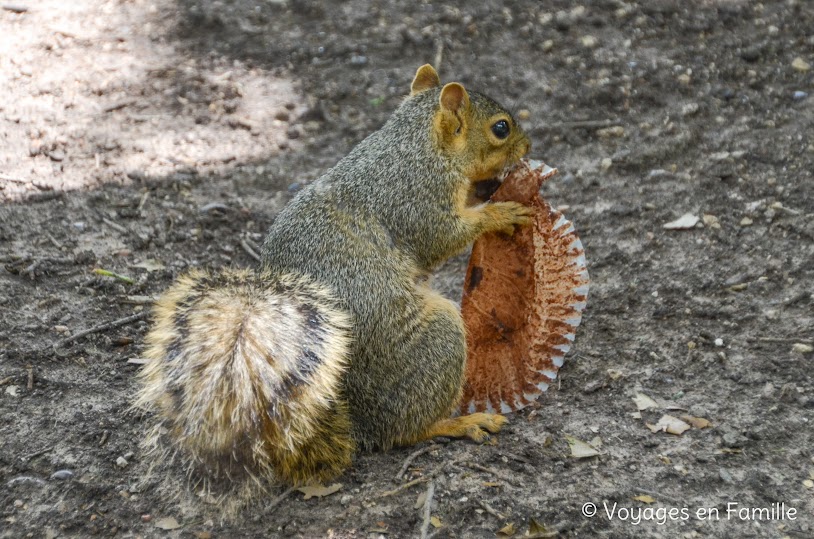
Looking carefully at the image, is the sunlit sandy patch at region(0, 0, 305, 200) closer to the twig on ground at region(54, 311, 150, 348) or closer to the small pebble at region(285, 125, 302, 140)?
the small pebble at region(285, 125, 302, 140)

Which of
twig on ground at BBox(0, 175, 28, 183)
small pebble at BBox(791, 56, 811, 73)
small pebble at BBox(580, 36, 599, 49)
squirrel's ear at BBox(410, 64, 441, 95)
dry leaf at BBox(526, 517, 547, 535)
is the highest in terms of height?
small pebble at BBox(791, 56, 811, 73)

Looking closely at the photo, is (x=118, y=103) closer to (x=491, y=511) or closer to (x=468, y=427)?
(x=468, y=427)

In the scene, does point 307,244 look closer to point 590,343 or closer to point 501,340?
point 501,340

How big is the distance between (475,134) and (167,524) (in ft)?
4.95

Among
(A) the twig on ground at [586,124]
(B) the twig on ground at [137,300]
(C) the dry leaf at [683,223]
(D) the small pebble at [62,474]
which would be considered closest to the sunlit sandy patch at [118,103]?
(B) the twig on ground at [137,300]

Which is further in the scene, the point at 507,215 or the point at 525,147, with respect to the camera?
the point at 525,147

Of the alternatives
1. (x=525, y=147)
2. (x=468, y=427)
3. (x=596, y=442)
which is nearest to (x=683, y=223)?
(x=525, y=147)

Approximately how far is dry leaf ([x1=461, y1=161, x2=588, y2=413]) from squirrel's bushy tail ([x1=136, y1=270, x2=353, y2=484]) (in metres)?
0.69

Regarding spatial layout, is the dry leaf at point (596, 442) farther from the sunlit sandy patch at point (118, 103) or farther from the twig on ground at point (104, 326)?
the sunlit sandy patch at point (118, 103)

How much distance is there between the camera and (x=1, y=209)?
11.9 feet

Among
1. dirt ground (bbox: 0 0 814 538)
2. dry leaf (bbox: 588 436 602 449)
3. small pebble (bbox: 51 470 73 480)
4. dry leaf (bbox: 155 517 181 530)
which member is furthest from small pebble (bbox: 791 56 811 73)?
small pebble (bbox: 51 470 73 480)

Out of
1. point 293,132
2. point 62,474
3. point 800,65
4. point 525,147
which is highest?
point 800,65

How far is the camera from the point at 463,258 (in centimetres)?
378

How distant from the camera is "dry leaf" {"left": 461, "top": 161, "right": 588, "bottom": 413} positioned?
9.08 ft
